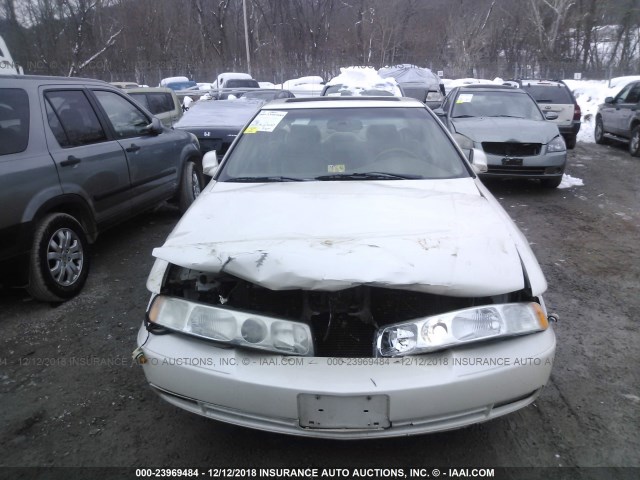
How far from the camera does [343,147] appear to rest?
355 cm

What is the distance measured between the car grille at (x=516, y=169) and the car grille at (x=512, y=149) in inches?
7.7

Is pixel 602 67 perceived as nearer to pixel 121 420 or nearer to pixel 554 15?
pixel 554 15

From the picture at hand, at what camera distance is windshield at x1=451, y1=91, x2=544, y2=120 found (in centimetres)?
856

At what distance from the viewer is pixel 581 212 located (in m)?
6.65

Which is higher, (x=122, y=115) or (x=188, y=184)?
(x=122, y=115)

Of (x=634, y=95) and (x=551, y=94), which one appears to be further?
(x=551, y=94)

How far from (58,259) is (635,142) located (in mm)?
11512

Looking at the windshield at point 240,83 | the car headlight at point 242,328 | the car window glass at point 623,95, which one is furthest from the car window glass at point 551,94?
the windshield at point 240,83

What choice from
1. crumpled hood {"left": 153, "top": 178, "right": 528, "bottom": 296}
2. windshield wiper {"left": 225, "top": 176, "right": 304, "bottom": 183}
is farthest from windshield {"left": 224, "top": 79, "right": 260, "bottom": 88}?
crumpled hood {"left": 153, "top": 178, "right": 528, "bottom": 296}

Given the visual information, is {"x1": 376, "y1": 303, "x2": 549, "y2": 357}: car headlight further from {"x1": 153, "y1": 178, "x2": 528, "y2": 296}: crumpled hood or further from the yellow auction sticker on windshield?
the yellow auction sticker on windshield

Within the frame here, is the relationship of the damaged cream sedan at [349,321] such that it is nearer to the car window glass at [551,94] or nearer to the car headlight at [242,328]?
the car headlight at [242,328]

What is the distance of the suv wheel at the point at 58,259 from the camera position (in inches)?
148

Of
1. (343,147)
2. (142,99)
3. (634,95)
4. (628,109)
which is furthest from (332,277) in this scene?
(634,95)

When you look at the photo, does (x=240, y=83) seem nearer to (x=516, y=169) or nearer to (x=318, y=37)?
(x=516, y=169)
